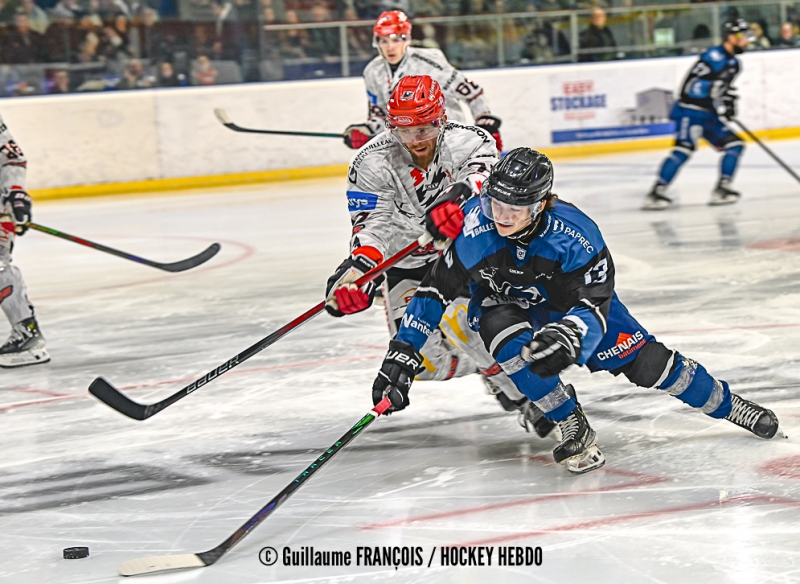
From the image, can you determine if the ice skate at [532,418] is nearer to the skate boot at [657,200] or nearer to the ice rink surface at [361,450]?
the ice rink surface at [361,450]

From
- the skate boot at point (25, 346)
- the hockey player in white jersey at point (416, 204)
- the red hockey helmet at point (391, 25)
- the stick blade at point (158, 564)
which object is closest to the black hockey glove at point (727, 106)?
the red hockey helmet at point (391, 25)

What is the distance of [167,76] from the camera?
1091 cm

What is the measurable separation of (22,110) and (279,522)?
8.03 metres

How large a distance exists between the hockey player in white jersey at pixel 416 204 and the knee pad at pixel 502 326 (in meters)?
0.26

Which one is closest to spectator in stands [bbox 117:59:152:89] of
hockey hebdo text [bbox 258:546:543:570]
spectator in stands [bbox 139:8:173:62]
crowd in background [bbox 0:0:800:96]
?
crowd in background [bbox 0:0:800:96]

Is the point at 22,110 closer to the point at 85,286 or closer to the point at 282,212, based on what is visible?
the point at 282,212

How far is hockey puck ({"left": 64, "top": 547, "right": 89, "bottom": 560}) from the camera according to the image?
2.75 metres

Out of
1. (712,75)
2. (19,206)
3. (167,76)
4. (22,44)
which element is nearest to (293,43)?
(167,76)

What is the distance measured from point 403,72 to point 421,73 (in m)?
0.11

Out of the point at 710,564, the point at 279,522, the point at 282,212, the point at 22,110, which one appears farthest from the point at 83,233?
the point at 710,564

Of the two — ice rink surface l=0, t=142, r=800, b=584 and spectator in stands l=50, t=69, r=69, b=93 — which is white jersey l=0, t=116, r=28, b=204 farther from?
spectator in stands l=50, t=69, r=69, b=93

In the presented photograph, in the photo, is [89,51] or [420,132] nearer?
[420,132]

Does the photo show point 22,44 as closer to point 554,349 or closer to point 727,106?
point 727,106

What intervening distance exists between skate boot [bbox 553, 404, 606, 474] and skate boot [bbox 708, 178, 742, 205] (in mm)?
5696
